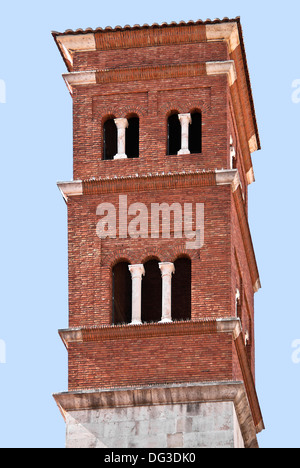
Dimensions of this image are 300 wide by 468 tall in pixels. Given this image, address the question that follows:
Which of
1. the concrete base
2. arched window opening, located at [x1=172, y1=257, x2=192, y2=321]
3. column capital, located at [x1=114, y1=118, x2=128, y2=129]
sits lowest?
the concrete base

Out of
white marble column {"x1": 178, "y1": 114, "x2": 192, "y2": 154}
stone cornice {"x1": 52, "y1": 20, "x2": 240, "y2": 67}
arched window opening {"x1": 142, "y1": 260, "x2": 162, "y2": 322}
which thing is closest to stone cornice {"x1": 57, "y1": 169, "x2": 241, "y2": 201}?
white marble column {"x1": 178, "y1": 114, "x2": 192, "y2": 154}

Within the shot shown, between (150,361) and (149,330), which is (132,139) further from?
(150,361)

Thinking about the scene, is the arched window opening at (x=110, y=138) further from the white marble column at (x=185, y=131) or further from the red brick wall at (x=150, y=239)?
the white marble column at (x=185, y=131)

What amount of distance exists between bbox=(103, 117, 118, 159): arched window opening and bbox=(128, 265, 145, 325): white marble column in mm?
3610

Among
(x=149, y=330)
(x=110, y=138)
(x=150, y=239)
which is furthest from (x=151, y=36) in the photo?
(x=149, y=330)

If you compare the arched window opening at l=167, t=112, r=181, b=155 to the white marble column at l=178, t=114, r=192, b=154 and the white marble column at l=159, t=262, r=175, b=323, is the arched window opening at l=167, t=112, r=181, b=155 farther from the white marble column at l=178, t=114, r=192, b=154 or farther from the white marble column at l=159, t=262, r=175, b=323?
the white marble column at l=159, t=262, r=175, b=323

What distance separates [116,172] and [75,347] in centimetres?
473

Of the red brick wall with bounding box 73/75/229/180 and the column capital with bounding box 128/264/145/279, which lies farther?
the red brick wall with bounding box 73/75/229/180

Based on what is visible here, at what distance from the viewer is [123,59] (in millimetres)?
68312

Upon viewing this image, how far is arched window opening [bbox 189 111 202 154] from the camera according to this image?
2662 inches

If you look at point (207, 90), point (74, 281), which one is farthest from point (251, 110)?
point (74, 281)

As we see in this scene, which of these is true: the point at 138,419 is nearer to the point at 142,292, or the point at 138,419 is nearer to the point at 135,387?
the point at 135,387

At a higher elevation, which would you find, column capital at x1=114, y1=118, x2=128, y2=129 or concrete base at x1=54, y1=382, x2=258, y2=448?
column capital at x1=114, y1=118, x2=128, y2=129

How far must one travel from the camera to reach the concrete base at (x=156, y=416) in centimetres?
6312
